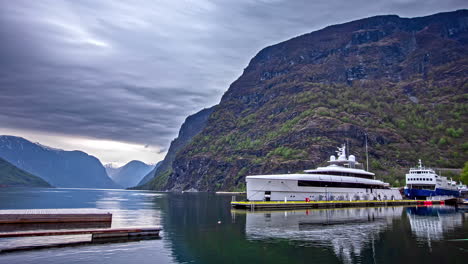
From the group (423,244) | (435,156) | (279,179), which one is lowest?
(423,244)

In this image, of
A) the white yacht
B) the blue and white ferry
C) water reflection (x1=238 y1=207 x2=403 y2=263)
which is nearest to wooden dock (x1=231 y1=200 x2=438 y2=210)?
the white yacht

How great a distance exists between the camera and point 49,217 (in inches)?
1807

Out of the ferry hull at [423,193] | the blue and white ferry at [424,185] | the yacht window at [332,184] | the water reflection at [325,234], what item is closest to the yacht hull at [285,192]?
the yacht window at [332,184]

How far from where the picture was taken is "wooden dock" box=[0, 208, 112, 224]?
142 feet

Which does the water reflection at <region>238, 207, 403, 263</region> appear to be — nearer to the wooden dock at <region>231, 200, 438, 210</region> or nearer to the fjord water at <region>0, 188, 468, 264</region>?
the fjord water at <region>0, 188, 468, 264</region>

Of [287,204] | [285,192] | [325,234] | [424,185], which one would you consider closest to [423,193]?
[424,185]

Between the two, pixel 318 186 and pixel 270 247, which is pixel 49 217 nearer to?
pixel 270 247

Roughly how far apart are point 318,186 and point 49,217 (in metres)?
60.2

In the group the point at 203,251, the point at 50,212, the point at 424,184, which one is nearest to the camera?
the point at 203,251

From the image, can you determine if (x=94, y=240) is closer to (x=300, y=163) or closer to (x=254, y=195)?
(x=254, y=195)

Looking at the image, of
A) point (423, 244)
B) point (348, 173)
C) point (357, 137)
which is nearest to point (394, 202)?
point (348, 173)

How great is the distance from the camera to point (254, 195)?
80.7 m

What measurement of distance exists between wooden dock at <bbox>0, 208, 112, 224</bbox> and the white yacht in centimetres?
3935

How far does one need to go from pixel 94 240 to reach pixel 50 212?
17888mm
